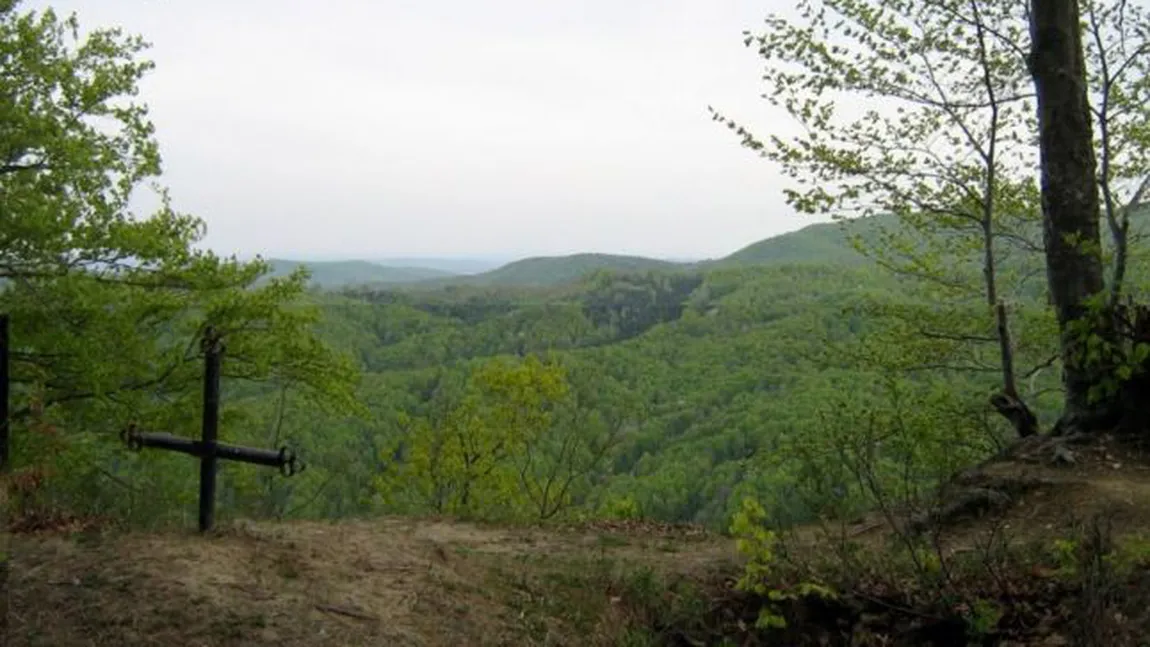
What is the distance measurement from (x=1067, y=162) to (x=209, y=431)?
22.7ft

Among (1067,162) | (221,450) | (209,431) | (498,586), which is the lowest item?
(498,586)

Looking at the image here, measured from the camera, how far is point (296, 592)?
15.5 ft

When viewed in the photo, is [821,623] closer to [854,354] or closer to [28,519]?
[28,519]

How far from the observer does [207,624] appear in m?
4.23

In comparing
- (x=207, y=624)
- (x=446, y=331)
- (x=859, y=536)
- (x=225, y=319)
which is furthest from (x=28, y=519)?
(x=446, y=331)

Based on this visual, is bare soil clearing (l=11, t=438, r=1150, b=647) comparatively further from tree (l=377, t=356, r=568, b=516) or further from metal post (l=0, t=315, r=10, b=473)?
tree (l=377, t=356, r=568, b=516)

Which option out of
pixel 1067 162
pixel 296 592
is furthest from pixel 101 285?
pixel 1067 162

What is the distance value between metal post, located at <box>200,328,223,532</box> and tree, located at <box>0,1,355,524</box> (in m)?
4.03

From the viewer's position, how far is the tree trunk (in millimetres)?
6668

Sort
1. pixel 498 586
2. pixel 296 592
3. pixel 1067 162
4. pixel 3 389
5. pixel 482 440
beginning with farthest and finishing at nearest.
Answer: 1. pixel 482 440
2. pixel 1067 162
3. pixel 3 389
4. pixel 498 586
5. pixel 296 592

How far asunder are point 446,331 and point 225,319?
98.4 meters

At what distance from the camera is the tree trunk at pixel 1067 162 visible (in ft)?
21.9

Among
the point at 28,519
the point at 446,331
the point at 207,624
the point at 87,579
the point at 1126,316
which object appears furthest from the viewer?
the point at 446,331

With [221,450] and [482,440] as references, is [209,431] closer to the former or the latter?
[221,450]
